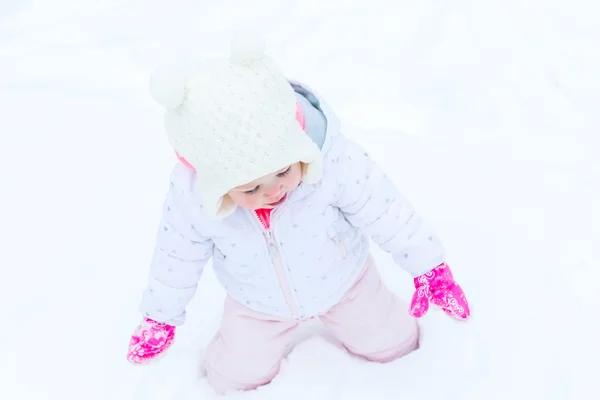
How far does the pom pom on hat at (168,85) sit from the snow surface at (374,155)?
33.3 inches

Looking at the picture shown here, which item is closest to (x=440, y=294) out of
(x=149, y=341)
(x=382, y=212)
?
(x=382, y=212)

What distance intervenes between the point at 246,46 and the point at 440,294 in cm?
68

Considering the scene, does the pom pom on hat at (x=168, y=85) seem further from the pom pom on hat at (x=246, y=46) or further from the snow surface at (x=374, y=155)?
the snow surface at (x=374, y=155)

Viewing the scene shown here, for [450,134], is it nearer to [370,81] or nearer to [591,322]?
[370,81]

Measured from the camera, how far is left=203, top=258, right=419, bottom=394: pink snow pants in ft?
4.85

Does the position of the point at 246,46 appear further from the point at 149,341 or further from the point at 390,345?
the point at 390,345

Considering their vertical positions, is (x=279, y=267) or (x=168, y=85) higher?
(x=168, y=85)

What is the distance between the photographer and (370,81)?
2.23m

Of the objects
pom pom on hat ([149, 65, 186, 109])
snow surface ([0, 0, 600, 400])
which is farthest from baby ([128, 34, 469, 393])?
snow surface ([0, 0, 600, 400])

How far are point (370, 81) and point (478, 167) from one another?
0.51m

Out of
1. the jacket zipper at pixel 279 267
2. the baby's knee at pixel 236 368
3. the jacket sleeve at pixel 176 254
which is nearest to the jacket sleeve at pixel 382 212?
the jacket zipper at pixel 279 267

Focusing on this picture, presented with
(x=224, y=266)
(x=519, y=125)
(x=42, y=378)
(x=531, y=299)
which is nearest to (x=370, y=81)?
(x=519, y=125)

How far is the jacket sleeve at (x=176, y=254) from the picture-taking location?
1.22 m

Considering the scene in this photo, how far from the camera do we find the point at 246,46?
975 millimetres
